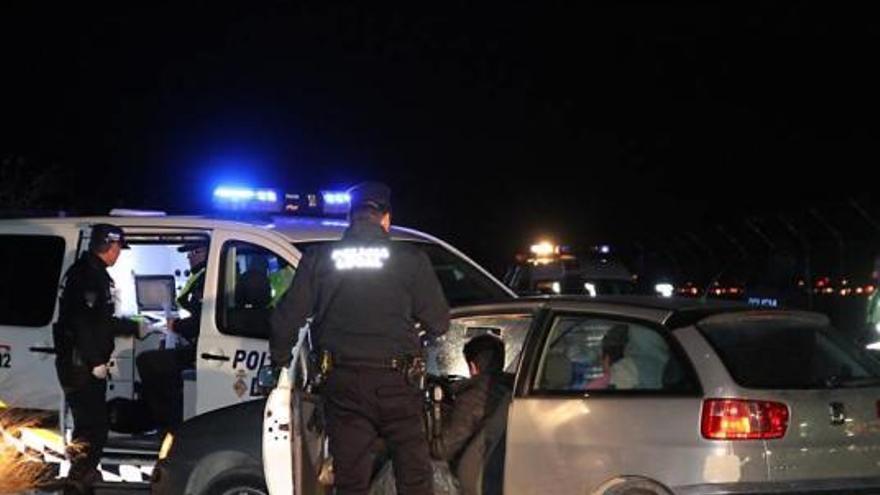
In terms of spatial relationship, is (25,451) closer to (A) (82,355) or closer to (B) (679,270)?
(A) (82,355)

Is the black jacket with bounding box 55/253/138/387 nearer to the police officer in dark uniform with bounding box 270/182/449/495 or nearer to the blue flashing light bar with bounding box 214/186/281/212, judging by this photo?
the blue flashing light bar with bounding box 214/186/281/212

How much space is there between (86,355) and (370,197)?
2.87 meters

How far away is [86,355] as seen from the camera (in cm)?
722

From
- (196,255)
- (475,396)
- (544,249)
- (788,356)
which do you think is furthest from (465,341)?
(544,249)

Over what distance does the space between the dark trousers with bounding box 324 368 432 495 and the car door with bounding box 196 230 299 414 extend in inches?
86.0

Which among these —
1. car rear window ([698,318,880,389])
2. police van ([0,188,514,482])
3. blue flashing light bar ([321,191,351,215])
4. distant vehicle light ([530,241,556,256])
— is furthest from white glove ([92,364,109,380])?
distant vehicle light ([530,241,556,256])

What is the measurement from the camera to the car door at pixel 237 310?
7395 millimetres

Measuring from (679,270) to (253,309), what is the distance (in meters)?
26.3

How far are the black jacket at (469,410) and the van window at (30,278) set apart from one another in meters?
3.48

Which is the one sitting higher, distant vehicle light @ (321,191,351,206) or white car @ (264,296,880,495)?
distant vehicle light @ (321,191,351,206)

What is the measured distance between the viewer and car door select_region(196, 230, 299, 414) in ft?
24.3

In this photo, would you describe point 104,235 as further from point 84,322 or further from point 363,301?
point 363,301

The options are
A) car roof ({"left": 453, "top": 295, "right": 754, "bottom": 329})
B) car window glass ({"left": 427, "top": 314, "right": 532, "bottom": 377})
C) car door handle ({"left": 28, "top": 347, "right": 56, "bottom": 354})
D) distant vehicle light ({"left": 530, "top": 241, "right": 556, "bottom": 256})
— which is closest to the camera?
car roof ({"left": 453, "top": 295, "right": 754, "bottom": 329})

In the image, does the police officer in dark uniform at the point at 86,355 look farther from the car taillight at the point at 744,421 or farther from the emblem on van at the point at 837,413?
the emblem on van at the point at 837,413
